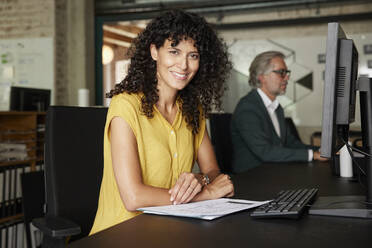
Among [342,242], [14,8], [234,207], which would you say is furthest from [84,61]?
[342,242]

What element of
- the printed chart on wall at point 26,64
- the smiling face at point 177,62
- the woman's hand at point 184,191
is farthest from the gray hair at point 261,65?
the printed chart on wall at point 26,64

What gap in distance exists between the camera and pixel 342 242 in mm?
823

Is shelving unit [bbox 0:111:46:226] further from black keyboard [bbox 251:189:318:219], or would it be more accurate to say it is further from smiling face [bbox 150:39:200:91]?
black keyboard [bbox 251:189:318:219]

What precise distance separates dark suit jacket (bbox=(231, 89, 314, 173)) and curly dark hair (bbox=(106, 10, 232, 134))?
0.83 metres

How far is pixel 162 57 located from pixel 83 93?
2.07 meters

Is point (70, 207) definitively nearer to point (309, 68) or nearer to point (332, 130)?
point (332, 130)

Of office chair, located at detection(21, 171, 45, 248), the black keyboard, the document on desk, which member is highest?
the black keyboard

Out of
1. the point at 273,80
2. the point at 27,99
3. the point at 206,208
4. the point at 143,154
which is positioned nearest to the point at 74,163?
the point at 143,154

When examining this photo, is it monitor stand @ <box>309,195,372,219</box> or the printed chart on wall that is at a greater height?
the printed chart on wall

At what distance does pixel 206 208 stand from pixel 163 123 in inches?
19.1

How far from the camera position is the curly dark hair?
1.54m

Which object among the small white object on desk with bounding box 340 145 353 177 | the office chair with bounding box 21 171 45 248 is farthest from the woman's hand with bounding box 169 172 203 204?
the office chair with bounding box 21 171 45 248

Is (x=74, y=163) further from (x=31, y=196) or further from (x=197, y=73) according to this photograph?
(x=31, y=196)

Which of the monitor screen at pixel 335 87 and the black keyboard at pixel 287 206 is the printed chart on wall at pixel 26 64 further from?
the monitor screen at pixel 335 87
